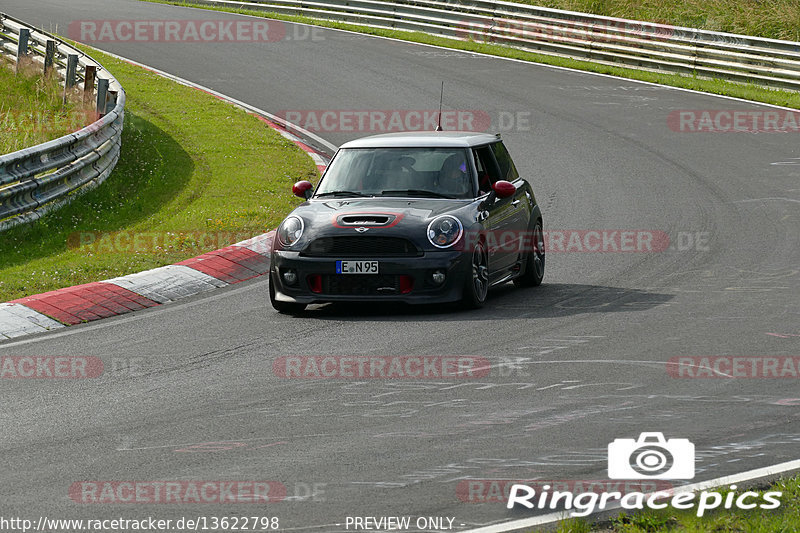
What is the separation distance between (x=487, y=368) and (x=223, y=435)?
7.56 feet

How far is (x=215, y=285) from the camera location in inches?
487

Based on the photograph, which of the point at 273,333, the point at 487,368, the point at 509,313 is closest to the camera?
the point at 487,368

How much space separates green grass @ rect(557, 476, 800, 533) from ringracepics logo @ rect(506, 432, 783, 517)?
0.19ft

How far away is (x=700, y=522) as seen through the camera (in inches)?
206

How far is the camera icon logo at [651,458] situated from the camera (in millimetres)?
6023

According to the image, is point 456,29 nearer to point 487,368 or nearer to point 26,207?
point 26,207

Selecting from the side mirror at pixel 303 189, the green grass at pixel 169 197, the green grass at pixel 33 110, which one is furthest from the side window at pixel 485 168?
the green grass at pixel 33 110

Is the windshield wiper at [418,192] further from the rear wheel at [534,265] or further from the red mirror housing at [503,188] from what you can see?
the rear wheel at [534,265]

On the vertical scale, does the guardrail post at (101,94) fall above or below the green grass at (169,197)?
above

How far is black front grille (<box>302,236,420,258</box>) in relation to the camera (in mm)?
10859

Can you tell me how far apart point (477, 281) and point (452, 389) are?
3224 millimetres

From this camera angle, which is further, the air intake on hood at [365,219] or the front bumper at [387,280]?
the air intake on hood at [365,219]

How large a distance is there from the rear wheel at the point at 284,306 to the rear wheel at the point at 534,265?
2.47 metres

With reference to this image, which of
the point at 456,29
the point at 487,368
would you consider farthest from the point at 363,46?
the point at 487,368
